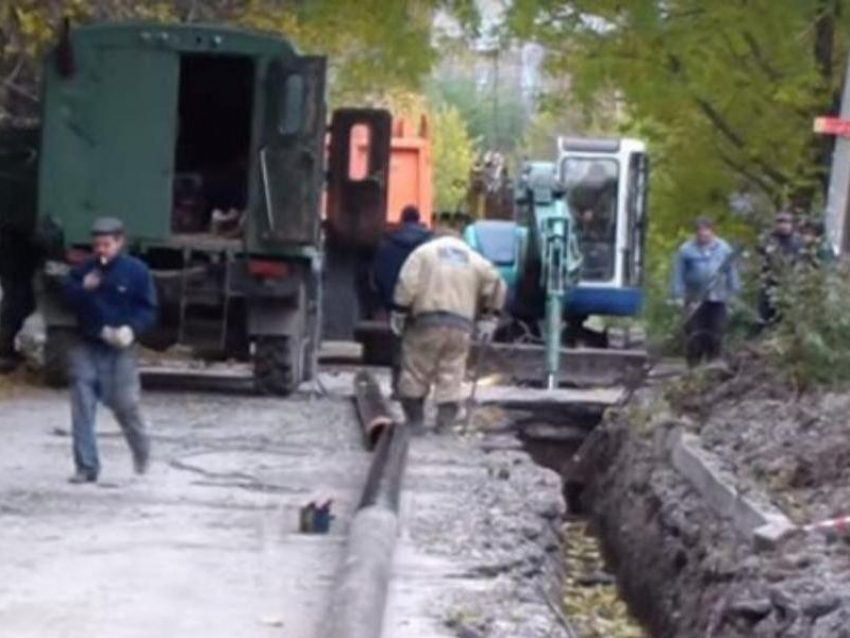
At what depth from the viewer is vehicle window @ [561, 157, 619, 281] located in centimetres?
3869

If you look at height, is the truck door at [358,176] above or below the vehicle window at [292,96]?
below

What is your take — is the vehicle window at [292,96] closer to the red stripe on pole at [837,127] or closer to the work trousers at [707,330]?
the work trousers at [707,330]

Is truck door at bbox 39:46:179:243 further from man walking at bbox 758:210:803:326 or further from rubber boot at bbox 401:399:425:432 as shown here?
man walking at bbox 758:210:803:326

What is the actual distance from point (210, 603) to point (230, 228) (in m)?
14.5

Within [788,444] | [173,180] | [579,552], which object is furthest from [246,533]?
[173,180]

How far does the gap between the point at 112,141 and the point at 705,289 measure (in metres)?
6.04

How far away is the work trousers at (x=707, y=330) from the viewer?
28.1 meters

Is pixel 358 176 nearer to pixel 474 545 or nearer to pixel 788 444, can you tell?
pixel 788 444

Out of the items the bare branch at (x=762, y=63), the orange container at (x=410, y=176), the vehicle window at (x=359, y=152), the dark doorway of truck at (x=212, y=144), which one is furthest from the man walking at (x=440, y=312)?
the orange container at (x=410, y=176)

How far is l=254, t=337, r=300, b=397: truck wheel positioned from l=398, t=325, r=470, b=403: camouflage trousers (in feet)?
10.6

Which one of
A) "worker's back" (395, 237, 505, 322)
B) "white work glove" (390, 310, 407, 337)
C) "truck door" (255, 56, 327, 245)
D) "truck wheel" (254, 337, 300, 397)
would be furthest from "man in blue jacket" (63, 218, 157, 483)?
"truck door" (255, 56, 327, 245)

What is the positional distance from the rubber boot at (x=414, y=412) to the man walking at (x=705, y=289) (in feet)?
14.3

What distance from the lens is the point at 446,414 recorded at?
23.7 m

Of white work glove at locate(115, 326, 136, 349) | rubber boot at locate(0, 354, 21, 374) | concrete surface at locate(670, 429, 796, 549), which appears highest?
white work glove at locate(115, 326, 136, 349)
